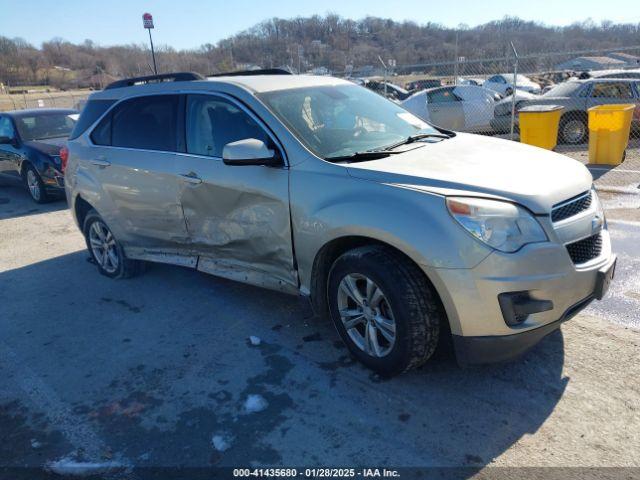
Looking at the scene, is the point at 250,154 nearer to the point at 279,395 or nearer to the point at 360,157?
the point at 360,157

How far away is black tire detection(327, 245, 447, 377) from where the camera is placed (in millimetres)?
2934

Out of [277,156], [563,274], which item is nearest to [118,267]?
[277,156]

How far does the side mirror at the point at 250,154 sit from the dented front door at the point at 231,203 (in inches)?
4.2

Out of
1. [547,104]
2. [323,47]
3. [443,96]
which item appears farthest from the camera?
[323,47]

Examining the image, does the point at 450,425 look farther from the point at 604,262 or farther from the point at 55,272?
the point at 55,272

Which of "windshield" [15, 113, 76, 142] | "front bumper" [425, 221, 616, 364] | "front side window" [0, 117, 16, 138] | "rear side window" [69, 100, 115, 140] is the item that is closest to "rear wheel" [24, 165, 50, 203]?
"windshield" [15, 113, 76, 142]

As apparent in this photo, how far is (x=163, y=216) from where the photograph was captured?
14.9ft

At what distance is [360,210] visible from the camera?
307 cm

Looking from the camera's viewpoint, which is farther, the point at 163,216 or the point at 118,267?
the point at 118,267

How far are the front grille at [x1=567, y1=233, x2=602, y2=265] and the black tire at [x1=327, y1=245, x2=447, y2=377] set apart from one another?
785 mm

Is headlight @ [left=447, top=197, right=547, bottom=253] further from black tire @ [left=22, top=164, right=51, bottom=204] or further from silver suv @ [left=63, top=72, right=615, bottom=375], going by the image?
black tire @ [left=22, top=164, right=51, bottom=204]

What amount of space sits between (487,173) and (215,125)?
2147 millimetres

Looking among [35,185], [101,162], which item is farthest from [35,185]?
[101,162]

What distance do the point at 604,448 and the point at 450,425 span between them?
2.46 feet
